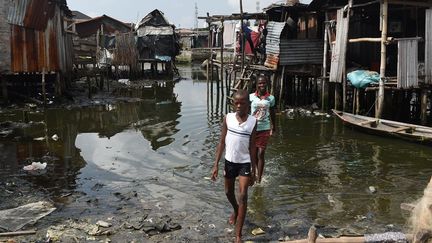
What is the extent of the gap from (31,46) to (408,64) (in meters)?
14.5

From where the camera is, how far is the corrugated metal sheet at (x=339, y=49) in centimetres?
1562

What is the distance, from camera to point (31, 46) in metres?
18.8

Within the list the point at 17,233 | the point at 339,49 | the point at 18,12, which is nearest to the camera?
the point at 17,233

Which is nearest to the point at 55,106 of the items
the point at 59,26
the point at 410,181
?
the point at 59,26

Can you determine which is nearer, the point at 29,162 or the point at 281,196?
the point at 281,196

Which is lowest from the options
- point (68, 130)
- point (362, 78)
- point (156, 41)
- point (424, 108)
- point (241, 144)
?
point (68, 130)

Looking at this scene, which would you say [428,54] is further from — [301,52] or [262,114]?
[262,114]

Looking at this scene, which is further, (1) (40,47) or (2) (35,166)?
(1) (40,47)

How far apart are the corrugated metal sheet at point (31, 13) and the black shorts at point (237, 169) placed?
1525cm

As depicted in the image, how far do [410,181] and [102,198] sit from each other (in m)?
5.75

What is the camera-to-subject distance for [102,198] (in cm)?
765

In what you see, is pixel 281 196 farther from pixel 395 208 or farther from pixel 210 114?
pixel 210 114

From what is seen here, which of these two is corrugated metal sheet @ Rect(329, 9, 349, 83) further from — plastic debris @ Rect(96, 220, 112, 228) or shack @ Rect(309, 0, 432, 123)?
plastic debris @ Rect(96, 220, 112, 228)

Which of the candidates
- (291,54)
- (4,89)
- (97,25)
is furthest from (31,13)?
(97,25)
